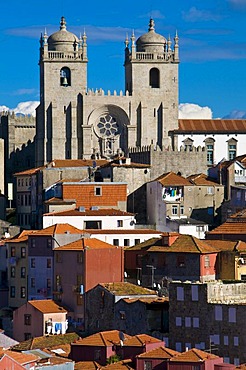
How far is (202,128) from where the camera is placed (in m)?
124

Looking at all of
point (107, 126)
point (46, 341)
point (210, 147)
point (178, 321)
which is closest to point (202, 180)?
point (210, 147)

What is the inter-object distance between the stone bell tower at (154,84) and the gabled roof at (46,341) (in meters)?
46.2

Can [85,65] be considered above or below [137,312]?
above

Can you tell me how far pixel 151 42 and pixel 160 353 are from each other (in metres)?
59.7

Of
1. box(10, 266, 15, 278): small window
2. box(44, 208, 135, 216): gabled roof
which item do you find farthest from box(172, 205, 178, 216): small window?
box(10, 266, 15, 278): small window

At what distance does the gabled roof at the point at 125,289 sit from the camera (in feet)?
265

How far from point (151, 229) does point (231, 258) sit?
1403 centimetres

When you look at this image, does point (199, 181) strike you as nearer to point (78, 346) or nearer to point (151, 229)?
point (151, 229)

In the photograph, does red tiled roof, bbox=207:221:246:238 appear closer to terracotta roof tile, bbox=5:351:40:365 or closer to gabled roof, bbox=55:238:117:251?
gabled roof, bbox=55:238:117:251

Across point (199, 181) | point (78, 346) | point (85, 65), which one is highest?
point (85, 65)

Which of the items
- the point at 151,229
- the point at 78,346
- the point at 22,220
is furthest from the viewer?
the point at 22,220

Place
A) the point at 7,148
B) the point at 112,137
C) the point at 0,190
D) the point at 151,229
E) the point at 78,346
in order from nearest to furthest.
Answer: the point at 78,346 < the point at 151,229 < the point at 0,190 < the point at 112,137 < the point at 7,148

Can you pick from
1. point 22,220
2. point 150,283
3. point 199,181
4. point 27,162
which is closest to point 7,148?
point 27,162

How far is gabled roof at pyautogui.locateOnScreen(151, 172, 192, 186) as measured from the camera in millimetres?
100812
